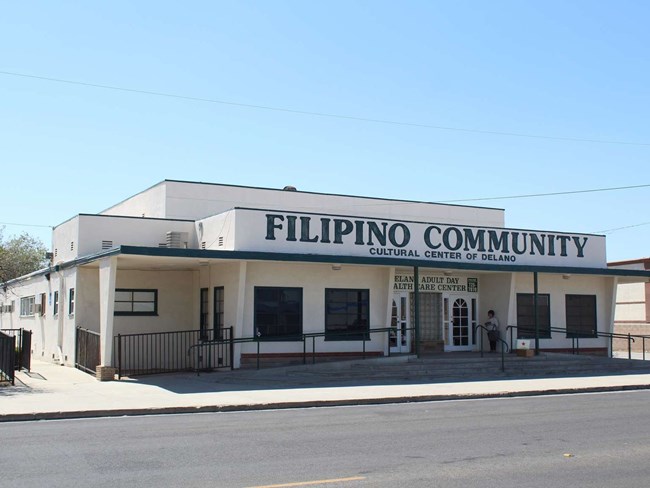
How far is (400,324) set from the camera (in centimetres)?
2581

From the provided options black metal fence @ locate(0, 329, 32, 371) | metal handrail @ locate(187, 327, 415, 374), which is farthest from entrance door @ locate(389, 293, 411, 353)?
black metal fence @ locate(0, 329, 32, 371)

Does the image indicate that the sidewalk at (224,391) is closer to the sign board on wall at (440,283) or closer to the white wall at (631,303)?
the sign board on wall at (440,283)

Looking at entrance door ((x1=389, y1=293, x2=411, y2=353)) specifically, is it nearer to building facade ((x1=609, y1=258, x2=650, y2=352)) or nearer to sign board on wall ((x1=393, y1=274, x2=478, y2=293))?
sign board on wall ((x1=393, y1=274, x2=478, y2=293))

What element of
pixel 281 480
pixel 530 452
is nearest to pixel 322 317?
Answer: pixel 530 452

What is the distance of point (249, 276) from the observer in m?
22.5

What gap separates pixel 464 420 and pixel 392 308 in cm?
1192

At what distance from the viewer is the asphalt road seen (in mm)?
8500

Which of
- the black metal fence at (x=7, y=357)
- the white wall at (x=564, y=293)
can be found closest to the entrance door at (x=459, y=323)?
the white wall at (x=564, y=293)

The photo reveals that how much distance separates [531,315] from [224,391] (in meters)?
13.6

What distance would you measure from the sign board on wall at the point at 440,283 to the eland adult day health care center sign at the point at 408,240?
138 centimetres

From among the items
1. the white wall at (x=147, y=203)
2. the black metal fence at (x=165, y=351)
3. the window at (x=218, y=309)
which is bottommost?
the black metal fence at (x=165, y=351)

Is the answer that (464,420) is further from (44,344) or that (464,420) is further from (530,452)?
(44,344)

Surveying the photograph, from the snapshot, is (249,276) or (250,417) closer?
(250,417)

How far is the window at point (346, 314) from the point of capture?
23.7m
